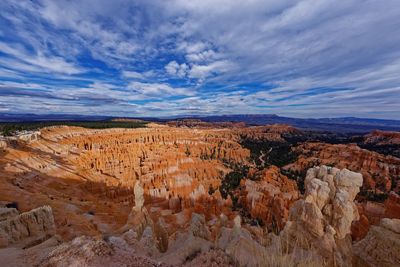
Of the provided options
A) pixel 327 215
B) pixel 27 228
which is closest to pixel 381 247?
pixel 327 215

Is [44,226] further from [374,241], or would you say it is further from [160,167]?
[160,167]

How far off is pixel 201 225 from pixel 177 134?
240 feet

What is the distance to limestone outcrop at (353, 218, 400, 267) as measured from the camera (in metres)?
5.38

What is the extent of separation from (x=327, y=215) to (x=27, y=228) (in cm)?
1165

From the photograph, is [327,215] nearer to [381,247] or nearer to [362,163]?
[381,247]

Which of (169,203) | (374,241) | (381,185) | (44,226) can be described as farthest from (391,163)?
(44,226)

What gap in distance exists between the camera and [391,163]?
49.8m

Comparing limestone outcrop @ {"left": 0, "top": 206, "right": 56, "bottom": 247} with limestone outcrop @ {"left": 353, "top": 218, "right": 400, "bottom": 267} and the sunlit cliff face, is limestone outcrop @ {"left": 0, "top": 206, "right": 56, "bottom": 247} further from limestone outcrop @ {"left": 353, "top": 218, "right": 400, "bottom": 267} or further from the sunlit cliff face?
limestone outcrop @ {"left": 353, "top": 218, "right": 400, "bottom": 267}

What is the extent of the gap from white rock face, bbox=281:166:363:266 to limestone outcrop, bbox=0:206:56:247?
28.5 ft

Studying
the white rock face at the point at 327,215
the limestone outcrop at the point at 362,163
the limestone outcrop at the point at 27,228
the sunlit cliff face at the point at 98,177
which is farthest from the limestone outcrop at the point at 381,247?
the limestone outcrop at the point at 362,163

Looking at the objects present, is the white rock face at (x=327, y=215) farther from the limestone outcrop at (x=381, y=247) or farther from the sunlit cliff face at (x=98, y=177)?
the sunlit cliff face at (x=98, y=177)

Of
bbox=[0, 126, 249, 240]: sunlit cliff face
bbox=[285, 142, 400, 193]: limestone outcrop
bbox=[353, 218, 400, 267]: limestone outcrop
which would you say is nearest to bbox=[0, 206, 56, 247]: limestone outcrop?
bbox=[0, 126, 249, 240]: sunlit cliff face

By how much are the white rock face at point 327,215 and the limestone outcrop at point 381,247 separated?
1.67 meters

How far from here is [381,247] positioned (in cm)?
561
